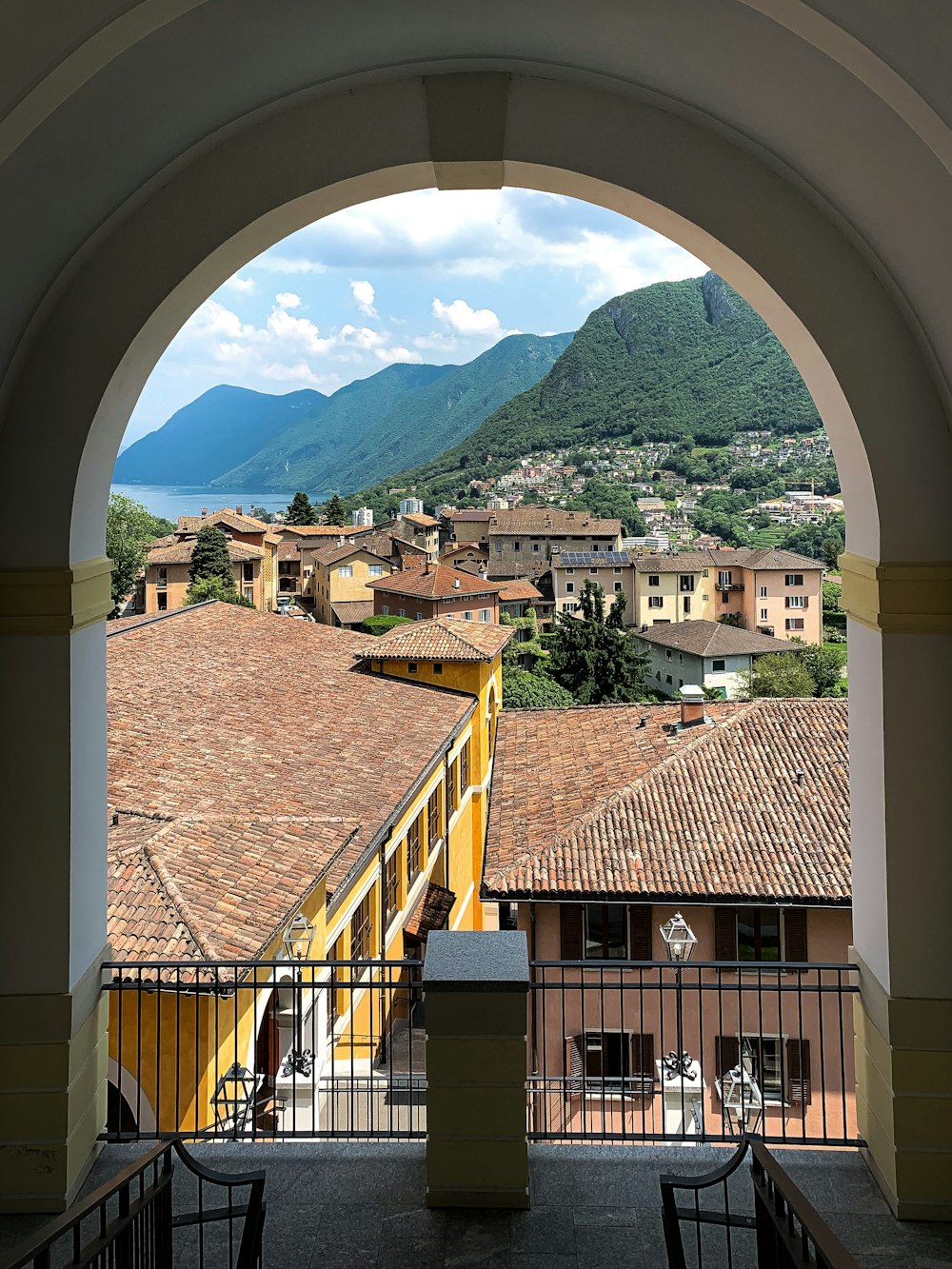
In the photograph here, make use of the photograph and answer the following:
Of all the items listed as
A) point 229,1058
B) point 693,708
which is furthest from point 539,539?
point 229,1058

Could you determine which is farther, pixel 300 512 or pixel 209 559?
pixel 300 512

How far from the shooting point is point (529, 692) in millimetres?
47406

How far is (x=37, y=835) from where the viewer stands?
4.99 m

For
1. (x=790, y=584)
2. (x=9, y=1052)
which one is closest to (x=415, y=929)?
(x=9, y=1052)

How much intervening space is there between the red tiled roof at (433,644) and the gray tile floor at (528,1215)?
18595mm

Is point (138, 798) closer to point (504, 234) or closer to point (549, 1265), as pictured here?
point (549, 1265)

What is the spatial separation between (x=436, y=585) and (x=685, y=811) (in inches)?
1441

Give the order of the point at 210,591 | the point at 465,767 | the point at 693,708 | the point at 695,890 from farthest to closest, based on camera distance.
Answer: the point at 210,591 → the point at 465,767 → the point at 693,708 → the point at 695,890

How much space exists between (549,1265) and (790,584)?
64703 millimetres

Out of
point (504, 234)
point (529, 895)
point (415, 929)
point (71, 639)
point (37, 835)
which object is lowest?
point (415, 929)

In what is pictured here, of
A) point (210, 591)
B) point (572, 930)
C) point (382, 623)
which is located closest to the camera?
point (572, 930)

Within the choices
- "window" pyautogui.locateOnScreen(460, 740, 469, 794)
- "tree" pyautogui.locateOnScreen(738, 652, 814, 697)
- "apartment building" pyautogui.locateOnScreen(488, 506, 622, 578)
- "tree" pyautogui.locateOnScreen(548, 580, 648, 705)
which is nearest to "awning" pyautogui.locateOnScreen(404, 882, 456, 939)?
"window" pyautogui.locateOnScreen(460, 740, 469, 794)

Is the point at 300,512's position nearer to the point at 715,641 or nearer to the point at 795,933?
the point at 715,641

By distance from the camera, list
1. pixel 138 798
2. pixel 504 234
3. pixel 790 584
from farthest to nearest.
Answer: pixel 504 234, pixel 790 584, pixel 138 798
